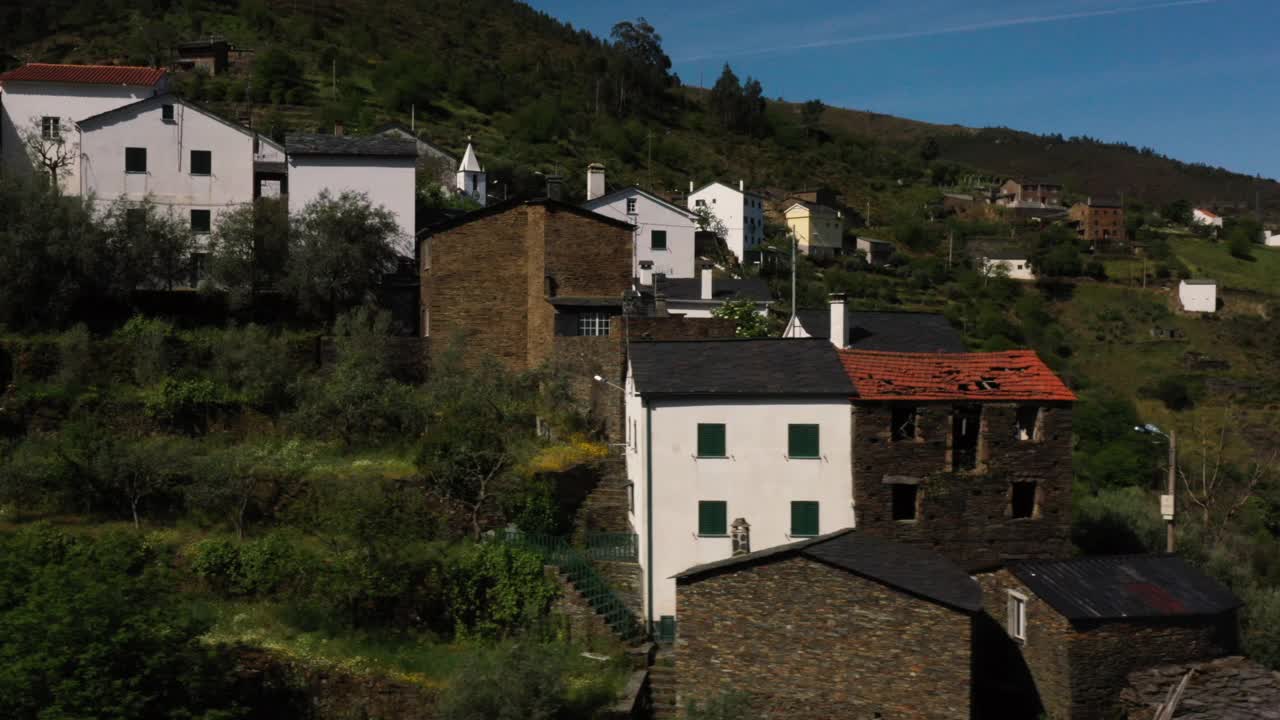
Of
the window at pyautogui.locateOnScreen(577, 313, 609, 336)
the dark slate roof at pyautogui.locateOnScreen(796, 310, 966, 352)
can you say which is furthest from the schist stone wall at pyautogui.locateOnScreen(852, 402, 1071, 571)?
the window at pyautogui.locateOnScreen(577, 313, 609, 336)

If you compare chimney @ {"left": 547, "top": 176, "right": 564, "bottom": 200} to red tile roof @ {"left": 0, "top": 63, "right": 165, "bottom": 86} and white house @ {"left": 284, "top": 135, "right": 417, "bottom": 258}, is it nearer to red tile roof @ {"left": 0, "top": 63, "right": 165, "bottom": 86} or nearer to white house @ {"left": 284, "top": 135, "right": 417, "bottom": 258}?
white house @ {"left": 284, "top": 135, "right": 417, "bottom": 258}

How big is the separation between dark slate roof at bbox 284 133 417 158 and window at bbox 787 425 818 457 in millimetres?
23418

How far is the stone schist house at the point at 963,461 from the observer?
92.5 ft

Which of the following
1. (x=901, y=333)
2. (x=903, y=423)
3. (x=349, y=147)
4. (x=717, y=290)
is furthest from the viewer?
(x=717, y=290)

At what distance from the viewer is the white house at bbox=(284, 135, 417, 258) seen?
45.2 metres

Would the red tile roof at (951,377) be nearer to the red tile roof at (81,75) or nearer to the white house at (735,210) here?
the red tile roof at (81,75)

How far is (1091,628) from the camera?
24922 mm

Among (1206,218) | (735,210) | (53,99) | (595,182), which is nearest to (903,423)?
(595,182)

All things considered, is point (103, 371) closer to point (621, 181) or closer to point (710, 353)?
point (710, 353)

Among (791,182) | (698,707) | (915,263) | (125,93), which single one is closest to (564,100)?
(791,182)

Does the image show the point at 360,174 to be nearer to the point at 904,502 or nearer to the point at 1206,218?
the point at 904,502

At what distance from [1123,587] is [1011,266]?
89425 millimetres

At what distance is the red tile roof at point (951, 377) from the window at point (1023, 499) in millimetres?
2204

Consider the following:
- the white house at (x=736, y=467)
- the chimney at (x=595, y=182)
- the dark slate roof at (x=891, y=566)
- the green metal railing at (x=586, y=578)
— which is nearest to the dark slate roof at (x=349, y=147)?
the chimney at (x=595, y=182)
